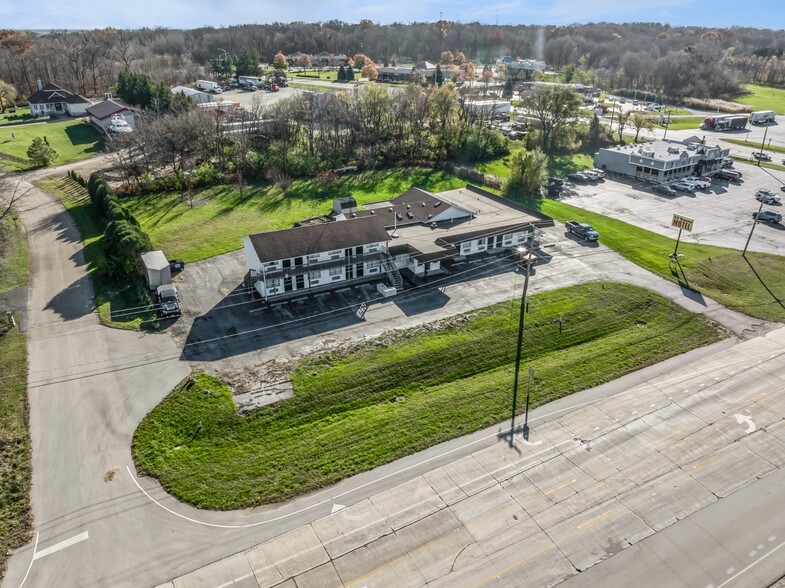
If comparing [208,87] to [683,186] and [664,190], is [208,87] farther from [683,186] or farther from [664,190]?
[683,186]

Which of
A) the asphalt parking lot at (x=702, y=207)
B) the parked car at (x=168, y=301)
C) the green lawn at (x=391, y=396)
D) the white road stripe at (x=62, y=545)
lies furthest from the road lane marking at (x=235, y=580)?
the asphalt parking lot at (x=702, y=207)

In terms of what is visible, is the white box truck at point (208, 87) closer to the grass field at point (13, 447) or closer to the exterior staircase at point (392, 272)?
the grass field at point (13, 447)

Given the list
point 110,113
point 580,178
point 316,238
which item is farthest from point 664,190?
point 110,113

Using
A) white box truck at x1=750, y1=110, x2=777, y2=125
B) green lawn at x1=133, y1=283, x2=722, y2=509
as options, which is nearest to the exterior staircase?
green lawn at x1=133, y1=283, x2=722, y2=509

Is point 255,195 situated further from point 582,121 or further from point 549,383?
point 582,121

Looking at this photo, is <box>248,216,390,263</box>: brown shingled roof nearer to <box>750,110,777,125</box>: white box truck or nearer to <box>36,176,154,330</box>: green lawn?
<box>36,176,154,330</box>: green lawn

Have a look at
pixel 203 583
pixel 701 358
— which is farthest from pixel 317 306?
pixel 701 358
